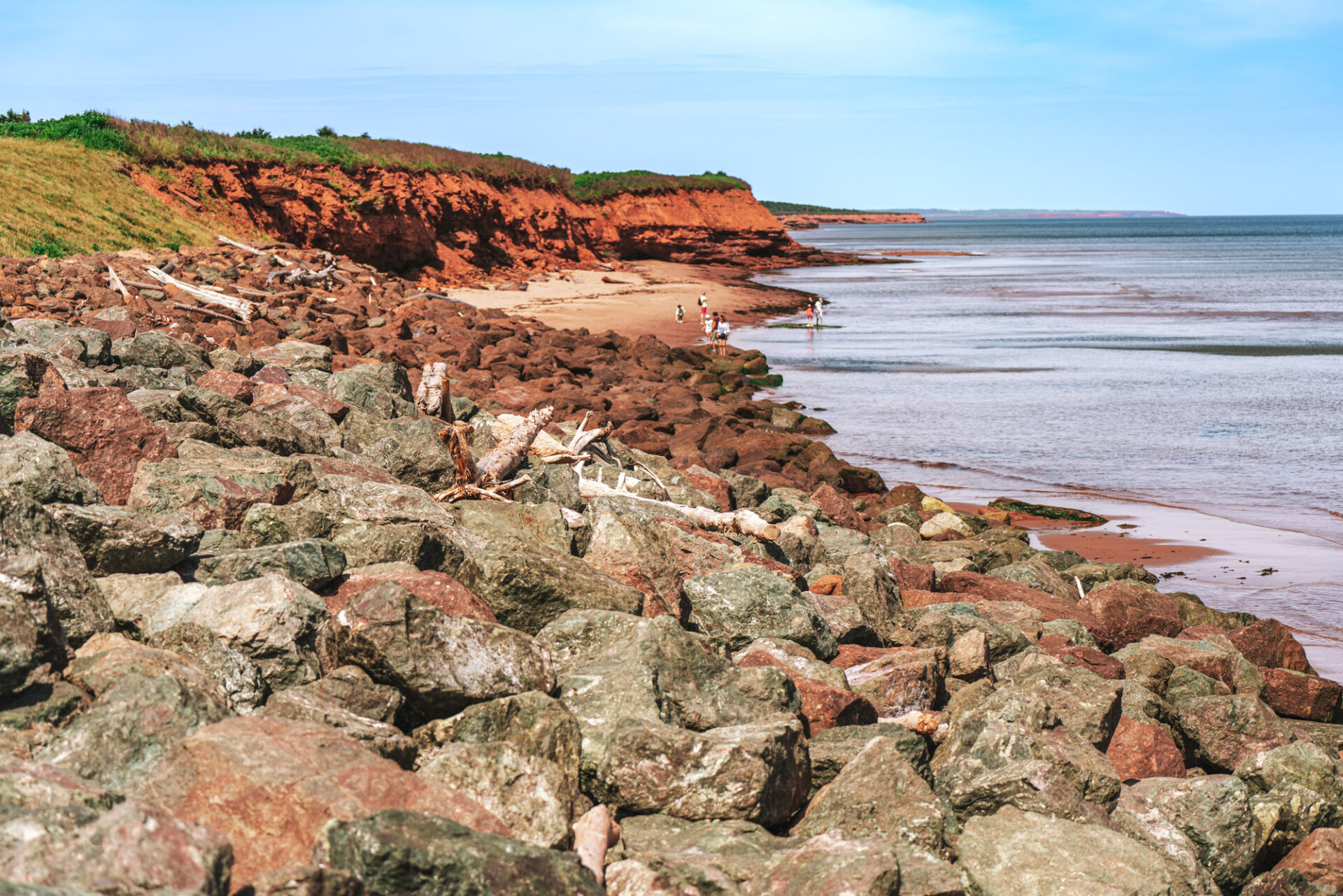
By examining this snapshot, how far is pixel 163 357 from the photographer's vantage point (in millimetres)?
8891

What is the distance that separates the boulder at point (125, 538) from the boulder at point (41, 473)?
171mm

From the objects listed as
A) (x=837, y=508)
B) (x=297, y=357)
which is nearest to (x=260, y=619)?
(x=297, y=357)

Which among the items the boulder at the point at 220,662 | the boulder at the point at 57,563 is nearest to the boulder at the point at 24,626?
the boulder at the point at 57,563

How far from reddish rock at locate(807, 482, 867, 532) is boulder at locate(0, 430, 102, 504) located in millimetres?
7181

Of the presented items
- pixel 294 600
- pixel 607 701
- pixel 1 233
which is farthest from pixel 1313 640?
pixel 1 233

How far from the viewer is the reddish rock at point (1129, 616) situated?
763cm

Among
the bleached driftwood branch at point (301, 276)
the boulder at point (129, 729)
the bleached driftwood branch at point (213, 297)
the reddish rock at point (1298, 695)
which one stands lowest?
the reddish rock at point (1298, 695)

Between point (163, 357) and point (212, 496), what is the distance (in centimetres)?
409

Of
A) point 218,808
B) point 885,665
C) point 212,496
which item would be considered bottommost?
point 885,665

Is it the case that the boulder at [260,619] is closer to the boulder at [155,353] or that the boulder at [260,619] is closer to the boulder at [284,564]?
the boulder at [284,564]

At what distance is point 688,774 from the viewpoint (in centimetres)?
365

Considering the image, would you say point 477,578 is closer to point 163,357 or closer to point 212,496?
point 212,496

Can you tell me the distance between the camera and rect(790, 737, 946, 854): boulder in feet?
12.5

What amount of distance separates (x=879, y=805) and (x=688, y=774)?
77 centimetres
